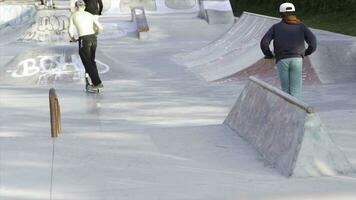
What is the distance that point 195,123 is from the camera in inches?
320

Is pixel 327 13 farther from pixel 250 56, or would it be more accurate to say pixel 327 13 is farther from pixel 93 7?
pixel 93 7

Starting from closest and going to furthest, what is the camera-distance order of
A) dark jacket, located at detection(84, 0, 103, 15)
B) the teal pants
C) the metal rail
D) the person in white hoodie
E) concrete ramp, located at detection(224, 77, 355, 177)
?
1. concrete ramp, located at detection(224, 77, 355, 177)
2. the metal rail
3. the teal pants
4. the person in white hoodie
5. dark jacket, located at detection(84, 0, 103, 15)

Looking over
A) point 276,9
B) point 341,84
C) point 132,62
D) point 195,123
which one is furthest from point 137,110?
point 276,9

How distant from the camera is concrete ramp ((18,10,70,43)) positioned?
22281mm

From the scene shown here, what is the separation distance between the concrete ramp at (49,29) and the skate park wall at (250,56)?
23.7 feet

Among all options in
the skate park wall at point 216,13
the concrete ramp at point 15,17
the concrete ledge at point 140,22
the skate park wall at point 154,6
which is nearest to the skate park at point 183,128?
the concrete ledge at point 140,22

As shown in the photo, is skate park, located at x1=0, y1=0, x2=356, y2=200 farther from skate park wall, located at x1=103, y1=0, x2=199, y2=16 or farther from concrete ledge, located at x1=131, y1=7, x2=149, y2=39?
skate park wall, located at x1=103, y1=0, x2=199, y2=16

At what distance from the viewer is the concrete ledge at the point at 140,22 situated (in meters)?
22.4

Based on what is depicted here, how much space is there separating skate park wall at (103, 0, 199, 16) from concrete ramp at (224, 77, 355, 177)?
2210cm

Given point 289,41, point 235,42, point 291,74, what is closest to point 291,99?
point 289,41

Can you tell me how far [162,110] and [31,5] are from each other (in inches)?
864

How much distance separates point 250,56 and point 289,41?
5.35m

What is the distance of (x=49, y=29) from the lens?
22734 mm

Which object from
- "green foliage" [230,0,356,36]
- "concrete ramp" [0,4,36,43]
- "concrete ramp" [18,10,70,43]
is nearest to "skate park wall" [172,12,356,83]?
"concrete ramp" [18,10,70,43]
